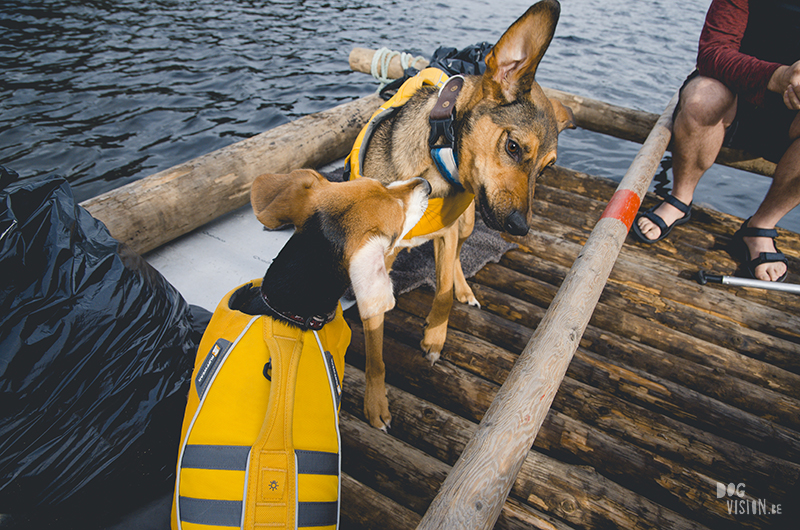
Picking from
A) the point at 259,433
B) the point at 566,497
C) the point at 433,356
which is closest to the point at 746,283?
the point at 566,497

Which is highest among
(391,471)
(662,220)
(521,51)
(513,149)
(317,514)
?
(521,51)

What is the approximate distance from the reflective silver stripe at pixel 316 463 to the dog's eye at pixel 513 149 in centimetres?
175

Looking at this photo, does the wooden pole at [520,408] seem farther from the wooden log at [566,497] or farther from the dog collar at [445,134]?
the dog collar at [445,134]

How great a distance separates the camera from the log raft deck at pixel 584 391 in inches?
69.1

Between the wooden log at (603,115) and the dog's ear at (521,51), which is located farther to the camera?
the wooden log at (603,115)

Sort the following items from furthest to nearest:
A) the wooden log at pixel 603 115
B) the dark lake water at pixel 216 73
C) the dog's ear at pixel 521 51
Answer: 1. the dark lake water at pixel 216 73
2. the wooden log at pixel 603 115
3. the dog's ear at pixel 521 51

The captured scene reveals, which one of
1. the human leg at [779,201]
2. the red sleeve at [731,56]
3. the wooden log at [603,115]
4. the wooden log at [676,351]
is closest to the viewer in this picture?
the wooden log at [676,351]

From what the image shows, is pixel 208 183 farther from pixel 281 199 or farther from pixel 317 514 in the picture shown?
pixel 317 514

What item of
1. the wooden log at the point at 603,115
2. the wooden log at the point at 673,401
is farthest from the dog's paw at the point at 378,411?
the wooden log at the point at 603,115

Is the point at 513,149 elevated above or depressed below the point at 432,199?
above

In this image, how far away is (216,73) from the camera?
819 cm

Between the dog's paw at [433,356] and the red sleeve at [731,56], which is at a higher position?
the red sleeve at [731,56]

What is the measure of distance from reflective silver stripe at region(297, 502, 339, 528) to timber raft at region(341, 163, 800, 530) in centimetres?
42

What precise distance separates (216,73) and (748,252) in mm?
9338
